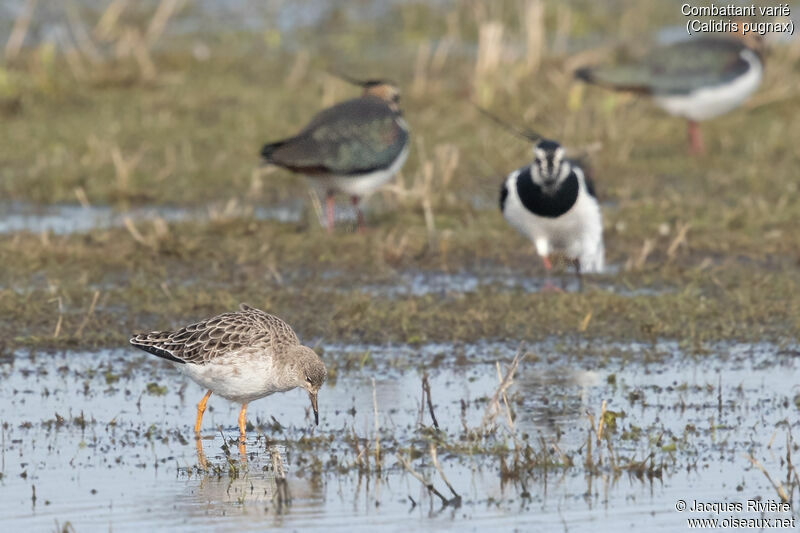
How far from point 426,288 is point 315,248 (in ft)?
4.01

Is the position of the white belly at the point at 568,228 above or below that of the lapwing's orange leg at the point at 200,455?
above

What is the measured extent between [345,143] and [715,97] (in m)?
4.46

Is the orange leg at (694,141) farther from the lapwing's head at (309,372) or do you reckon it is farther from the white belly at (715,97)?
the lapwing's head at (309,372)

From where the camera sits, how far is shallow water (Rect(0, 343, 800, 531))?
5691 mm

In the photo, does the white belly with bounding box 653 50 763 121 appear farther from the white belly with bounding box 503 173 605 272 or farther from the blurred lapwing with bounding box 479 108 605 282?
the white belly with bounding box 503 173 605 272

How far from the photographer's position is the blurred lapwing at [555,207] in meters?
9.66

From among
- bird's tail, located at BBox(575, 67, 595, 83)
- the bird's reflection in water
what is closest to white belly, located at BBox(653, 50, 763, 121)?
bird's tail, located at BBox(575, 67, 595, 83)

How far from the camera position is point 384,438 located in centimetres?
673

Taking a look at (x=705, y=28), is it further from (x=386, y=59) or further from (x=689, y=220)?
(x=689, y=220)

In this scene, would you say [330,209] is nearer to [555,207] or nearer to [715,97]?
[555,207]

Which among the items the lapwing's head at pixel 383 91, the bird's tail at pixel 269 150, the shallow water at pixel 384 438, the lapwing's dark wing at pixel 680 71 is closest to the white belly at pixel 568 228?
the shallow water at pixel 384 438

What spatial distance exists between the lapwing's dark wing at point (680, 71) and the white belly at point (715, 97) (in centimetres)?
5

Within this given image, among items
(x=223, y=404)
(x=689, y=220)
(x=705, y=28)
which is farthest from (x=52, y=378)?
(x=705, y=28)

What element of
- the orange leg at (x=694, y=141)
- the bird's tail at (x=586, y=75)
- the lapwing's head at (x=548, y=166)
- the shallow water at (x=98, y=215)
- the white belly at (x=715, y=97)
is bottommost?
the lapwing's head at (x=548, y=166)
